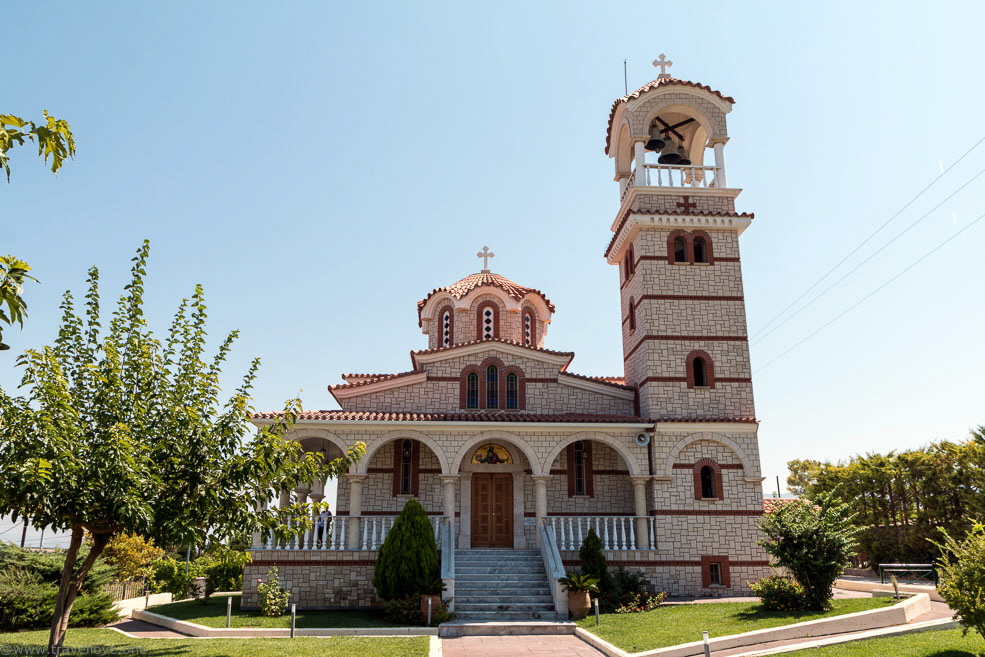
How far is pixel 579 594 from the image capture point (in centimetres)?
1596

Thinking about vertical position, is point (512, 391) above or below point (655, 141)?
below

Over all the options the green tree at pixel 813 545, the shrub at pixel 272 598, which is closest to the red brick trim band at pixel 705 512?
the green tree at pixel 813 545

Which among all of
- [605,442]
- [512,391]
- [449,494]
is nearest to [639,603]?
[605,442]

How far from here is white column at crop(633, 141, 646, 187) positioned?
21766mm

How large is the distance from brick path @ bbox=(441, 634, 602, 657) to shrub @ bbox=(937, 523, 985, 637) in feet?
18.6

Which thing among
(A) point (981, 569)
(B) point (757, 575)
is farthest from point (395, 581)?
(A) point (981, 569)

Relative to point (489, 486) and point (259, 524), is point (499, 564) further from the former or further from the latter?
point (259, 524)

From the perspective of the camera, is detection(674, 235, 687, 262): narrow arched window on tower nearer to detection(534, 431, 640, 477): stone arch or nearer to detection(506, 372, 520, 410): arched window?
detection(534, 431, 640, 477): stone arch

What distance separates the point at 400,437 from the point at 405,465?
1.57 metres

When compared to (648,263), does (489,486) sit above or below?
below

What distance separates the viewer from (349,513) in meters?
19.4

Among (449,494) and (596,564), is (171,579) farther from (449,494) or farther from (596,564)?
(596,564)

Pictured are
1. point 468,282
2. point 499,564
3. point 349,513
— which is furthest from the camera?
point 468,282

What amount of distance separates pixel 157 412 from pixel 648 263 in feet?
→ 50.2
